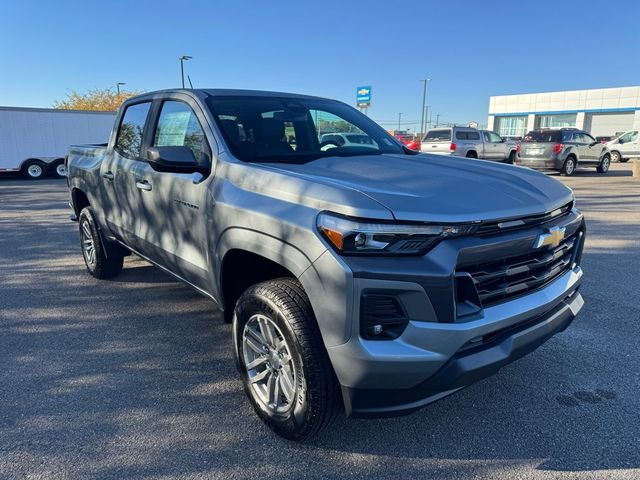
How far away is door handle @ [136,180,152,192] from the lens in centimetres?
370

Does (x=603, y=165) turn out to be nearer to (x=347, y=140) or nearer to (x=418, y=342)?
(x=347, y=140)

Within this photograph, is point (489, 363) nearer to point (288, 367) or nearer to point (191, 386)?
point (288, 367)

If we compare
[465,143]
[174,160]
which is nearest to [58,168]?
[465,143]

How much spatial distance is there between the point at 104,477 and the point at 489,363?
190 cm

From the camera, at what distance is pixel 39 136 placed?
1830 centimetres

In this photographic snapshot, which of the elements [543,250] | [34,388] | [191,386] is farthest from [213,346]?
[543,250]

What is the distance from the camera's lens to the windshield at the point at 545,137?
58.6 ft

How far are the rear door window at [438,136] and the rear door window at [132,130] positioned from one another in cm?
1728

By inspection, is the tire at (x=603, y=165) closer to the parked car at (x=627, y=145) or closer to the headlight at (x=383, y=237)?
the parked car at (x=627, y=145)

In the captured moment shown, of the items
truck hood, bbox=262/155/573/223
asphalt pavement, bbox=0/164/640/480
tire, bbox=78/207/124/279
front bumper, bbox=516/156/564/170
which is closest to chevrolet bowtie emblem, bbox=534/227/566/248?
truck hood, bbox=262/155/573/223

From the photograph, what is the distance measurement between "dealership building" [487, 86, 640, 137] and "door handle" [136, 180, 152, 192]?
56.0 metres

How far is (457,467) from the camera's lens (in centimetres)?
240

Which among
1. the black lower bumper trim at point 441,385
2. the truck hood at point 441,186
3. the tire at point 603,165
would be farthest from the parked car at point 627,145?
the black lower bumper trim at point 441,385

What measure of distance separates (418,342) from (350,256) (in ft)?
1.53
